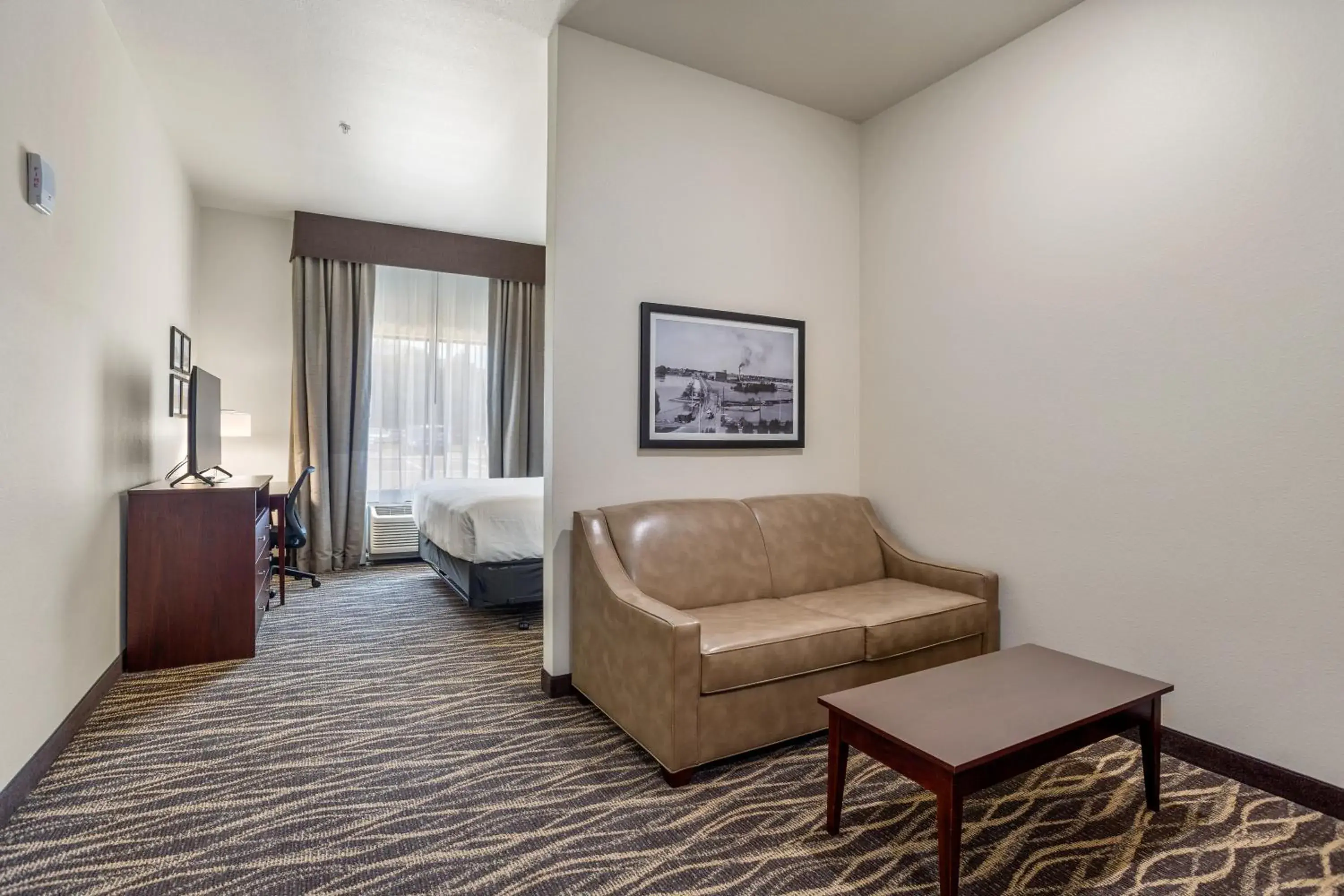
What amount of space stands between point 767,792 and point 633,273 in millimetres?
2201

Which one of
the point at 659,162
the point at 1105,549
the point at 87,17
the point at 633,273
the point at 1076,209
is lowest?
the point at 1105,549

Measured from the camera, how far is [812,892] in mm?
1674

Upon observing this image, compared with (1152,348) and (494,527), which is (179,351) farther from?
(1152,348)

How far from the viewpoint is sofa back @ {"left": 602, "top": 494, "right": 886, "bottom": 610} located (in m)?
2.81

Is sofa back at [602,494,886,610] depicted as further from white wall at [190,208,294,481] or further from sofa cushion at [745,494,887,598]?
white wall at [190,208,294,481]

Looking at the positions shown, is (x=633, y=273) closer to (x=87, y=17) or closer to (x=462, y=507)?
(x=462, y=507)

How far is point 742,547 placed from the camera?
9.93 feet

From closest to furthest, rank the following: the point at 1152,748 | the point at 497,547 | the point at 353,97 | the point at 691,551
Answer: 1. the point at 1152,748
2. the point at 691,551
3. the point at 353,97
4. the point at 497,547

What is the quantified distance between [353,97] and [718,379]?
99.6 inches

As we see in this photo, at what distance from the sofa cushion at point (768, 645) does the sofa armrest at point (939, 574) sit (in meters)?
0.76

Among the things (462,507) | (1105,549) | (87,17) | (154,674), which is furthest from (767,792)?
(87,17)

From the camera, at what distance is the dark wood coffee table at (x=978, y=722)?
1.58 m

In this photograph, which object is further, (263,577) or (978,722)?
(263,577)

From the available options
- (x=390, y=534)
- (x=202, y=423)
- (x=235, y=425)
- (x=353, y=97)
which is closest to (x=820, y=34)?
(x=353, y=97)
